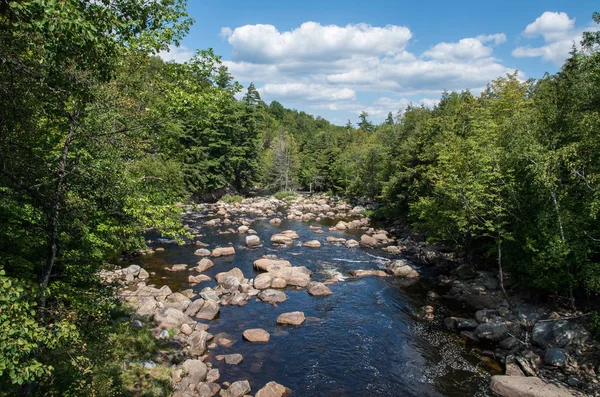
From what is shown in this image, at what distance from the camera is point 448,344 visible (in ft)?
52.3

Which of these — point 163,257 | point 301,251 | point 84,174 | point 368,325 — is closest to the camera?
point 84,174

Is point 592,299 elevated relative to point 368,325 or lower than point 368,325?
elevated

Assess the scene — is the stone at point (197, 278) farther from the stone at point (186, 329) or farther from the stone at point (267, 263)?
the stone at point (186, 329)

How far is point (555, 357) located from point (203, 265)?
1890 centimetres

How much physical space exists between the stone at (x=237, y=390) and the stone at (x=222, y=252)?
15.4 m

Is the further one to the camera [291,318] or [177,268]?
[177,268]

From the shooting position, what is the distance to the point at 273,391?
12227 millimetres

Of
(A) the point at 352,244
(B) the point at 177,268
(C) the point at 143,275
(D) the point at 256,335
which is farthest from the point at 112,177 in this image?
(A) the point at 352,244

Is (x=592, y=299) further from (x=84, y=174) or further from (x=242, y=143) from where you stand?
(x=242, y=143)

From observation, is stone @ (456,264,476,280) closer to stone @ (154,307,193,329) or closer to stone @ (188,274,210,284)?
stone @ (188,274,210,284)

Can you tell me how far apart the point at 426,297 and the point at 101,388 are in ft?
55.2

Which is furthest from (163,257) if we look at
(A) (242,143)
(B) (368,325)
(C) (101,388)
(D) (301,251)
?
(A) (242,143)

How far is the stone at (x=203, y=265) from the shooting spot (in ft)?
78.3

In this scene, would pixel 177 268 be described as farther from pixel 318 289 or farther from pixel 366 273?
pixel 366 273
